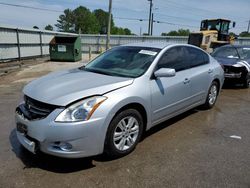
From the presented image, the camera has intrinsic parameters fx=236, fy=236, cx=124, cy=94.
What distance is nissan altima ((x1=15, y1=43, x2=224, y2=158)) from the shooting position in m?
2.73

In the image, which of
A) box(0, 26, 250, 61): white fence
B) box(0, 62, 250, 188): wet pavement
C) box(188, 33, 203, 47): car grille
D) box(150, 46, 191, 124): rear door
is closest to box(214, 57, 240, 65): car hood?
box(0, 62, 250, 188): wet pavement

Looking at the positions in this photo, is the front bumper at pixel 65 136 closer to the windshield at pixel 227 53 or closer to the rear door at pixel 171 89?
the rear door at pixel 171 89

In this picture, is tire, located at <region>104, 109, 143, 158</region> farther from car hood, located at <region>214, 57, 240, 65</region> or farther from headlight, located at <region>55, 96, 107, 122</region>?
car hood, located at <region>214, 57, 240, 65</region>

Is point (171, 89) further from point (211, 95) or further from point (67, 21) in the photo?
point (67, 21)

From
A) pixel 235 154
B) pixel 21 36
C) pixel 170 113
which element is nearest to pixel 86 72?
pixel 170 113

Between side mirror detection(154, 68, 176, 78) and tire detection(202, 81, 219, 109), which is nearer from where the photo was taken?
side mirror detection(154, 68, 176, 78)

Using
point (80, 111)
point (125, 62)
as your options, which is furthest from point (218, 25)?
point (80, 111)

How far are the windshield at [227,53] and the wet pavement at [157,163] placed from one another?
4.68 metres

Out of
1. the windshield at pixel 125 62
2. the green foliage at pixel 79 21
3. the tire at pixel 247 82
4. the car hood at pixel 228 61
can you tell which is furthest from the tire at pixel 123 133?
the green foliage at pixel 79 21

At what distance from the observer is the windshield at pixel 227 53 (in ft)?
27.8

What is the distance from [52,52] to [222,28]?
1317cm

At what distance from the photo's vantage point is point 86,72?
3832mm

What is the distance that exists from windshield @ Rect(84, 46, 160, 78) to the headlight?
2.91ft

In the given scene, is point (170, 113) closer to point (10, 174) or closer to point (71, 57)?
point (10, 174)
